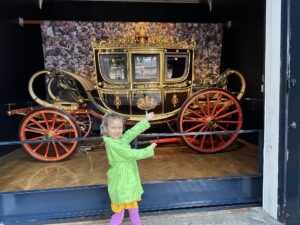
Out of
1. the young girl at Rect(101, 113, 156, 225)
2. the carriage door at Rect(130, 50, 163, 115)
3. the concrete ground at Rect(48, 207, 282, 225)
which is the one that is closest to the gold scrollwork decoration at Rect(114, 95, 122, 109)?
the carriage door at Rect(130, 50, 163, 115)

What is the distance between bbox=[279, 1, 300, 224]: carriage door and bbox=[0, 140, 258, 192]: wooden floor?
852 millimetres

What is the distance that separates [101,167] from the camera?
3736 millimetres

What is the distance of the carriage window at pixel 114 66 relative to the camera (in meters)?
4.22

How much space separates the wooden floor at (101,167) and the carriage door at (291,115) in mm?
852

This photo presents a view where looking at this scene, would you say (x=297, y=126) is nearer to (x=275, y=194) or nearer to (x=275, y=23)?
(x=275, y=194)

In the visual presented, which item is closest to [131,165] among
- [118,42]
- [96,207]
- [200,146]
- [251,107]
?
[96,207]

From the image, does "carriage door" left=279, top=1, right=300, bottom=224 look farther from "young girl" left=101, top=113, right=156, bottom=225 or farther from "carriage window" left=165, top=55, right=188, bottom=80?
"carriage window" left=165, top=55, right=188, bottom=80

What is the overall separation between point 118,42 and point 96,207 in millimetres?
2265

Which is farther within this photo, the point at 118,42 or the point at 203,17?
the point at 203,17

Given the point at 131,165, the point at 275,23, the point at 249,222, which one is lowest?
the point at 249,222

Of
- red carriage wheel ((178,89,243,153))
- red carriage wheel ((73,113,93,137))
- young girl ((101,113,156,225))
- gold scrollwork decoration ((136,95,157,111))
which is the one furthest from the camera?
red carriage wheel ((73,113,93,137))

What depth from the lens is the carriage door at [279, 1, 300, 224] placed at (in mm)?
2412

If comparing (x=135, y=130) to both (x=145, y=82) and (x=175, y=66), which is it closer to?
(x=145, y=82)

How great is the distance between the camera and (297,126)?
8.06 ft
